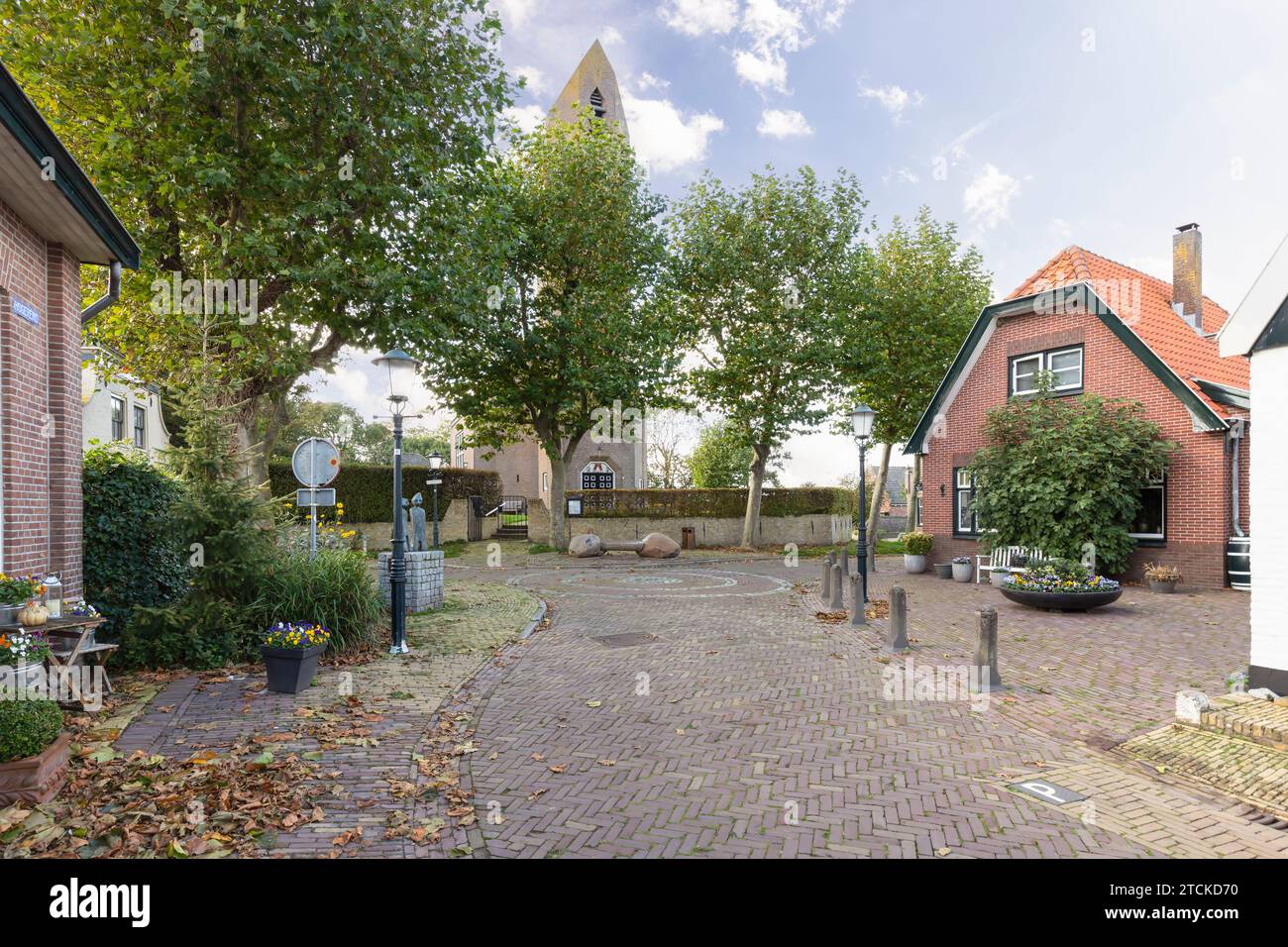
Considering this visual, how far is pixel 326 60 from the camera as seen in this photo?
1286 centimetres

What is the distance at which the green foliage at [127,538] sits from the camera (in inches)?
309

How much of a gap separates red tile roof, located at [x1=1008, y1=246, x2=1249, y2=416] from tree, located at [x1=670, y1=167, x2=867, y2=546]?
784cm

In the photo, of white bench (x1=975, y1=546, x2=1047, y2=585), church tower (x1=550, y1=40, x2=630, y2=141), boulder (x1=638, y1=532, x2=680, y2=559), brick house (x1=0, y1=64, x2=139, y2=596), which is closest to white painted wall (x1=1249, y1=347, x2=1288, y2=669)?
white bench (x1=975, y1=546, x2=1047, y2=585)

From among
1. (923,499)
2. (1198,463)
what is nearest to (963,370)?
(923,499)

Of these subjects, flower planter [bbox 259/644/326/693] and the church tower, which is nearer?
flower planter [bbox 259/644/326/693]

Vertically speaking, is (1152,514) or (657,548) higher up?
(1152,514)

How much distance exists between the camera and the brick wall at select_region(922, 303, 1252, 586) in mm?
14664

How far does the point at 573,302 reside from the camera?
23.5 metres

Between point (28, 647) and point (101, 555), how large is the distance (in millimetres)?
2825

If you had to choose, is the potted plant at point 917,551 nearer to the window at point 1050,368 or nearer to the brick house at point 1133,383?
the brick house at point 1133,383

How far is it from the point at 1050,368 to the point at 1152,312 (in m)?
2.62

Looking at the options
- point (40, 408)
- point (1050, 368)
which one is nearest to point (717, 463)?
point (1050, 368)

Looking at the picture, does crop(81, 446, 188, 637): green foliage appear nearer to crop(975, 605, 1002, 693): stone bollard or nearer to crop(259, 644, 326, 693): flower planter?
crop(259, 644, 326, 693): flower planter

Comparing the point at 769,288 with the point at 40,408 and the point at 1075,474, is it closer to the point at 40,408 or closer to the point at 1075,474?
the point at 1075,474
